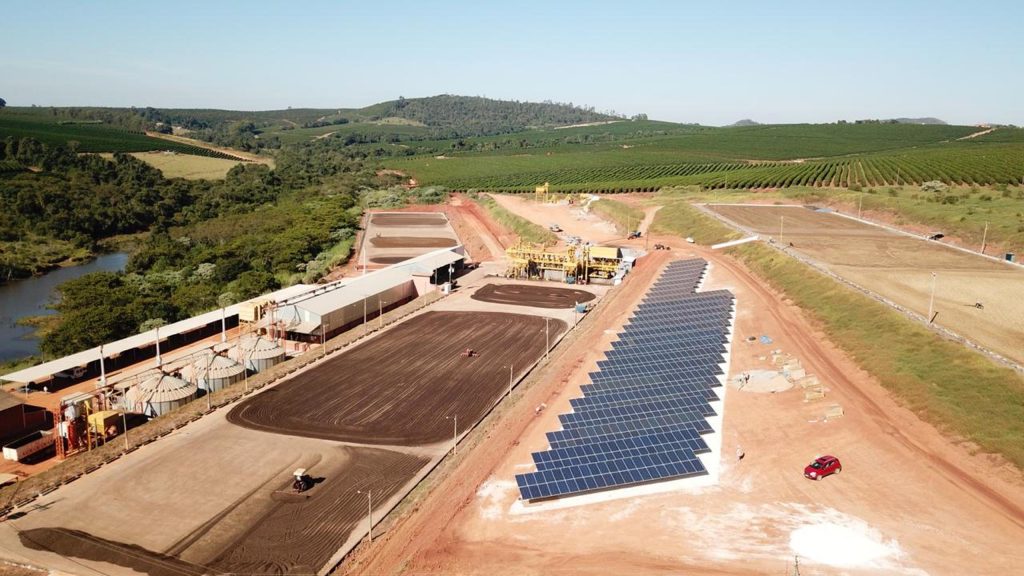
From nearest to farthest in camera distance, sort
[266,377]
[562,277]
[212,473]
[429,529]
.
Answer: [429,529]
[212,473]
[266,377]
[562,277]

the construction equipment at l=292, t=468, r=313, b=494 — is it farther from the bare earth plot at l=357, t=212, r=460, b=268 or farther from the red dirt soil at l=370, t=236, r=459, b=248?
the red dirt soil at l=370, t=236, r=459, b=248

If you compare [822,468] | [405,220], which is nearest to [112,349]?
[822,468]

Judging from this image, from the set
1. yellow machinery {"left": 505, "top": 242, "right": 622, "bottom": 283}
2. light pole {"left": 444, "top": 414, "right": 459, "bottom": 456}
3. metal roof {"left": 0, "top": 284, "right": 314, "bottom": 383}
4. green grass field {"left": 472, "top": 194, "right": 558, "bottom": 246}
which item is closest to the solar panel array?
light pole {"left": 444, "top": 414, "right": 459, "bottom": 456}

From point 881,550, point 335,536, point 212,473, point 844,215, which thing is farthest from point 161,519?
point 844,215

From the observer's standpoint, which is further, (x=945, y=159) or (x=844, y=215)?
(x=945, y=159)

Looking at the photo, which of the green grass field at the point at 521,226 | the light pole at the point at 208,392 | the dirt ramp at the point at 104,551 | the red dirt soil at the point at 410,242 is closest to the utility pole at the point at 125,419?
the light pole at the point at 208,392

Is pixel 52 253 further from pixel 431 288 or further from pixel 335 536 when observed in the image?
pixel 335 536
